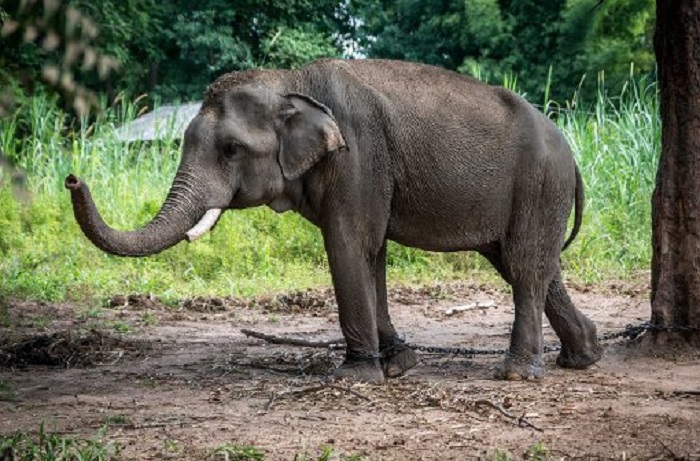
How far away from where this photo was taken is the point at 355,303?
6734mm

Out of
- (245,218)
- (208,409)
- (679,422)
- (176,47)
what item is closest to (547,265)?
(679,422)

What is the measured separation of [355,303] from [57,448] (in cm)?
229

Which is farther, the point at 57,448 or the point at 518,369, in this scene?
the point at 518,369

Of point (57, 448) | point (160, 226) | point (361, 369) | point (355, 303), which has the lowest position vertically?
point (57, 448)

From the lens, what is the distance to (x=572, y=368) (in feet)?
24.5

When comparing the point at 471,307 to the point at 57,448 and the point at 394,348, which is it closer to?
the point at 394,348

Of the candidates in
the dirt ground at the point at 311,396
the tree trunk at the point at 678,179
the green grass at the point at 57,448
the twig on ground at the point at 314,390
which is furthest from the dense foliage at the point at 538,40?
the green grass at the point at 57,448

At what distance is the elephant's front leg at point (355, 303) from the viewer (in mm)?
6711

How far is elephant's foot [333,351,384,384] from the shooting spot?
21.9ft

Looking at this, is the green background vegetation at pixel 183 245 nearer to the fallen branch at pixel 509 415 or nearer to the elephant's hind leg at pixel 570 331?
the fallen branch at pixel 509 415

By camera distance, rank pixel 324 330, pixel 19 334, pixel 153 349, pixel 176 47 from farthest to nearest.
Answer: pixel 176 47 → pixel 324 330 → pixel 19 334 → pixel 153 349

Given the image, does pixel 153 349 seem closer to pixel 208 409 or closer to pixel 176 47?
pixel 208 409

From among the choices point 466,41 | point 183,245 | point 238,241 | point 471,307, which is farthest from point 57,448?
point 466,41

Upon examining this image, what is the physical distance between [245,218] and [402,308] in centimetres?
359
